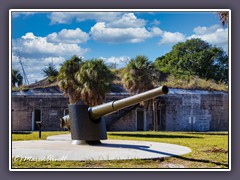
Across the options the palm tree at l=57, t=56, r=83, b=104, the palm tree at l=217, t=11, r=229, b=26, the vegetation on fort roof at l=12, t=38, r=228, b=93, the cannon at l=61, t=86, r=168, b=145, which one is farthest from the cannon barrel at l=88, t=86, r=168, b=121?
the palm tree at l=57, t=56, r=83, b=104

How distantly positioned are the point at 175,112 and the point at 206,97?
2251 mm

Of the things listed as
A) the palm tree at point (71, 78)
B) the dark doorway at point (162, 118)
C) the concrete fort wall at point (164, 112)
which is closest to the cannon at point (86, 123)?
the palm tree at point (71, 78)

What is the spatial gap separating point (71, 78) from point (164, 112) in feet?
25.7

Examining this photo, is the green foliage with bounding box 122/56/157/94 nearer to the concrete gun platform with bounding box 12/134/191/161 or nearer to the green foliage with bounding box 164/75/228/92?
the green foliage with bounding box 164/75/228/92

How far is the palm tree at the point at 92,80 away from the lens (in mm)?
25641

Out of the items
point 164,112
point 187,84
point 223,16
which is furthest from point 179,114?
point 223,16

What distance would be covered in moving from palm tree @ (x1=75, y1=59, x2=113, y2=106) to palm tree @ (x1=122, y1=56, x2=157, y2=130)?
2299mm

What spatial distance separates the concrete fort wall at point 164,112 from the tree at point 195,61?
2872mm

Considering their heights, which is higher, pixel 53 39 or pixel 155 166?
pixel 53 39

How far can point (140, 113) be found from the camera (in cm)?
3200

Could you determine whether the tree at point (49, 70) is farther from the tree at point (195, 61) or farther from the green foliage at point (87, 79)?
the tree at point (195, 61)

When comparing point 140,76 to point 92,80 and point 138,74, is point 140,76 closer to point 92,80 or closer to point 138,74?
point 138,74
